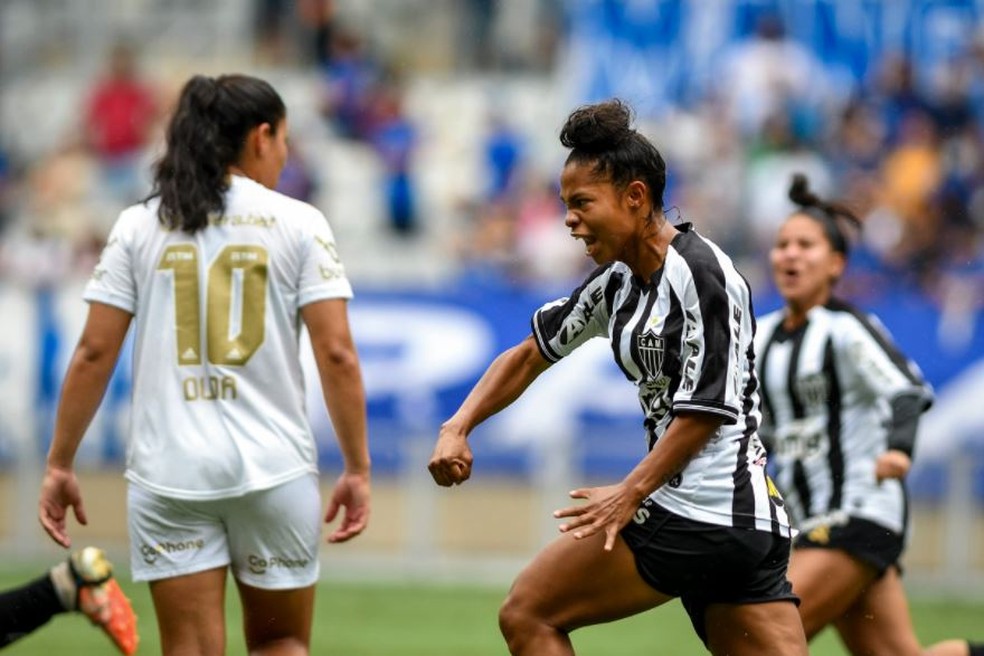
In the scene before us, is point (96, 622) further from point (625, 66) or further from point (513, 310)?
point (625, 66)

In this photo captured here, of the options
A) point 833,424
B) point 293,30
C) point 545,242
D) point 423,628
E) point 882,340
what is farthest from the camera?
point 293,30

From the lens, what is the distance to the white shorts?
558cm

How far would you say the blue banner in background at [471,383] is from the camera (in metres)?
13.0

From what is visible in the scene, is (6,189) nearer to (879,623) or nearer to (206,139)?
(206,139)

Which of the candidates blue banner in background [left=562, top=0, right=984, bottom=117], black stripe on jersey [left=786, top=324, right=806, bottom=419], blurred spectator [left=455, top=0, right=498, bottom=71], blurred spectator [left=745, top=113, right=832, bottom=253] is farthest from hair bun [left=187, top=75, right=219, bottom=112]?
blurred spectator [left=455, top=0, right=498, bottom=71]

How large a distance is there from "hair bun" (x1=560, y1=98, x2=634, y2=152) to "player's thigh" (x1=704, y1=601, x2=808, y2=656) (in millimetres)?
1431

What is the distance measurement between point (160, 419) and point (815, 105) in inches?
468

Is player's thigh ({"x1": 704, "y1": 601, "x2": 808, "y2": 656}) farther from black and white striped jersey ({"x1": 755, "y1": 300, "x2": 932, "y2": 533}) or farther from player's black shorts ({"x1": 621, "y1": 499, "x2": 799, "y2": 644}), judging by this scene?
black and white striped jersey ({"x1": 755, "y1": 300, "x2": 932, "y2": 533})

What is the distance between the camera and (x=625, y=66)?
17.2 m

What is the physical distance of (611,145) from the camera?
5.06m

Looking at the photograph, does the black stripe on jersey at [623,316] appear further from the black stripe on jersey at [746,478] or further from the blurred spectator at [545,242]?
the blurred spectator at [545,242]

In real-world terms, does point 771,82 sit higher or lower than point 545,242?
higher

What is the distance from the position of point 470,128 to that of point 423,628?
853cm

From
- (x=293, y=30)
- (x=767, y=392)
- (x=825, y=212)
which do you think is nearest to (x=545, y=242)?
(x=293, y=30)
